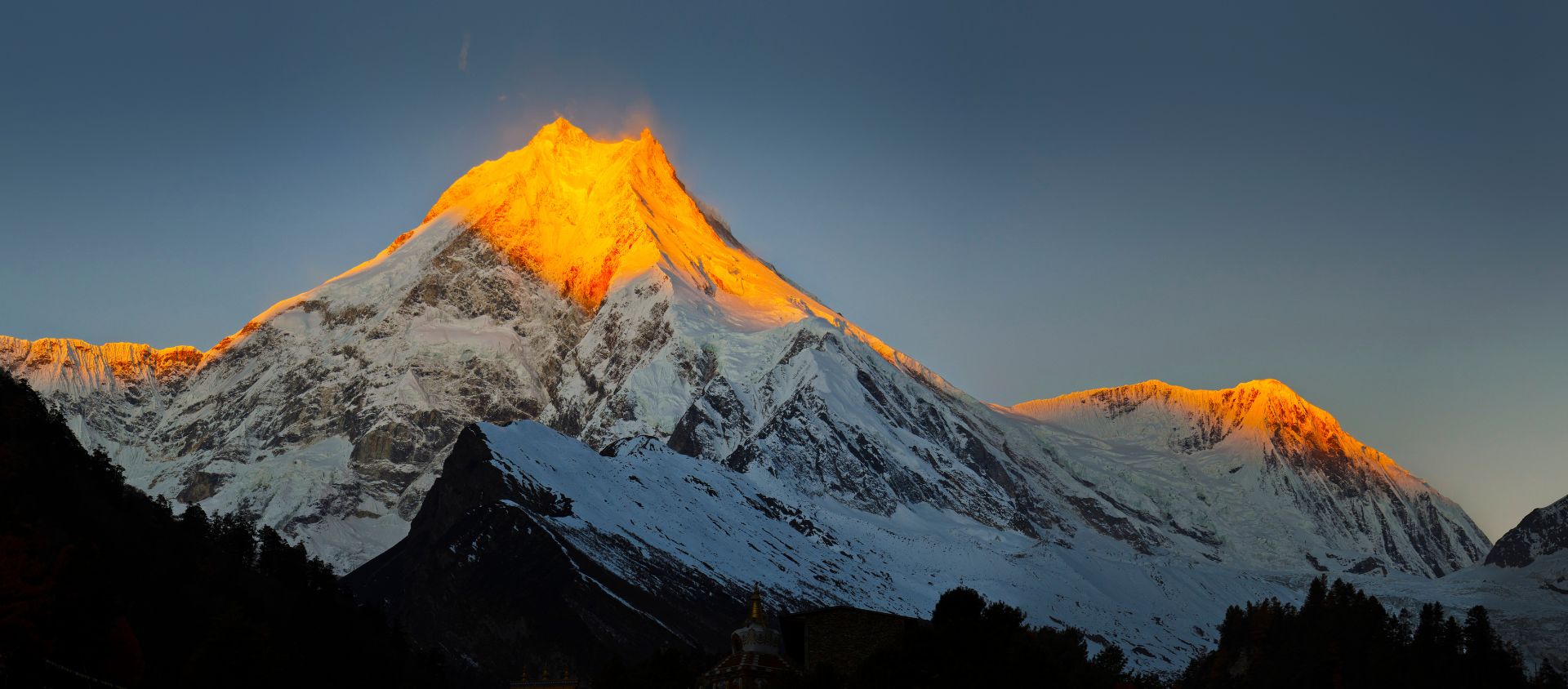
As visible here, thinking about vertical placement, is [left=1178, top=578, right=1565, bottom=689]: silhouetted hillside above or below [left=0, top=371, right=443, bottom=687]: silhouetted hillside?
above

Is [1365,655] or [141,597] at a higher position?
[1365,655]

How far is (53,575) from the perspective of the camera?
3556 inches

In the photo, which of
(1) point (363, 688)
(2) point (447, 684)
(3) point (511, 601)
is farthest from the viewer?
(3) point (511, 601)

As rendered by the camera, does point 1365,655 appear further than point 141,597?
Yes

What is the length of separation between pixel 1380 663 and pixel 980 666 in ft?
281

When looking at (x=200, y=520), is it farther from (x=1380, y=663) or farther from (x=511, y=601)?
(x=1380, y=663)

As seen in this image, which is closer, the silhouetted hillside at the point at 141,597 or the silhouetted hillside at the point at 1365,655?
the silhouetted hillside at the point at 141,597

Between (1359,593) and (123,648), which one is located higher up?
(1359,593)

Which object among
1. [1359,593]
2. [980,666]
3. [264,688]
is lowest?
[264,688]

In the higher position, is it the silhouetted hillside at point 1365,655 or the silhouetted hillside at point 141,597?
the silhouetted hillside at point 1365,655

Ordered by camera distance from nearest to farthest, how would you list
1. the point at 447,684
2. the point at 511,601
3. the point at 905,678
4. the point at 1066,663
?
the point at 905,678
the point at 1066,663
the point at 447,684
the point at 511,601

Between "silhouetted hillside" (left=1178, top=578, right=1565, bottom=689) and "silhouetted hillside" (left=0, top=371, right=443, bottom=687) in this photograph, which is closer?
"silhouetted hillside" (left=0, top=371, right=443, bottom=687)

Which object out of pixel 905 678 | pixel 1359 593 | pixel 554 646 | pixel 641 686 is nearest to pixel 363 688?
pixel 641 686

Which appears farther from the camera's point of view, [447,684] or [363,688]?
[447,684]
